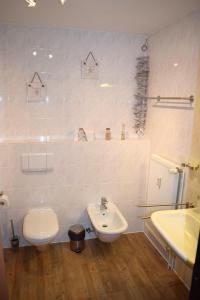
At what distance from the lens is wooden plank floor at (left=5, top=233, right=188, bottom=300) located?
2.15m

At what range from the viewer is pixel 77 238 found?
2748 mm

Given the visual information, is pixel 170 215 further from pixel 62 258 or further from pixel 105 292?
pixel 62 258

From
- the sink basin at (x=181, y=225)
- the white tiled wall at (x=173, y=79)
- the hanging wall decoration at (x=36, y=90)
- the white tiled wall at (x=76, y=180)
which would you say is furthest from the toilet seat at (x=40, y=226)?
the white tiled wall at (x=173, y=79)

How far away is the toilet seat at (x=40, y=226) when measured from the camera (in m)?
2.26

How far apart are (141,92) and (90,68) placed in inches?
28.1

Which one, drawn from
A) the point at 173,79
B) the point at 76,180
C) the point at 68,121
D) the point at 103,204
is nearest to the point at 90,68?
the point at 68,121

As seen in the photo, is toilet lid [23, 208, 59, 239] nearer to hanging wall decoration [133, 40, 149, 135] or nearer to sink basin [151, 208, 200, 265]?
sink basin [151, 208, 200, 265]

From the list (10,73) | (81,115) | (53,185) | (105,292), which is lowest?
(105,292)

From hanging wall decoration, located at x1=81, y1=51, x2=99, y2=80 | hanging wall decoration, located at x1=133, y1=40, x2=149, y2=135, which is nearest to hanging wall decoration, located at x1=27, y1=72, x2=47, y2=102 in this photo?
hanging wall decoration, located at x1=81, y1=51, x2=99, y2=80

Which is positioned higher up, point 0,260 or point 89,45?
point 89,45

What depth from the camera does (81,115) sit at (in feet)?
9.44

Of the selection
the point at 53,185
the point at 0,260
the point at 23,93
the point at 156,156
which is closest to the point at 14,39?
the point at 23,93

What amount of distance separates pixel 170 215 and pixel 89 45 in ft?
6.83

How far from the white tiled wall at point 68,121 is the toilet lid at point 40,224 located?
5.3 inches
